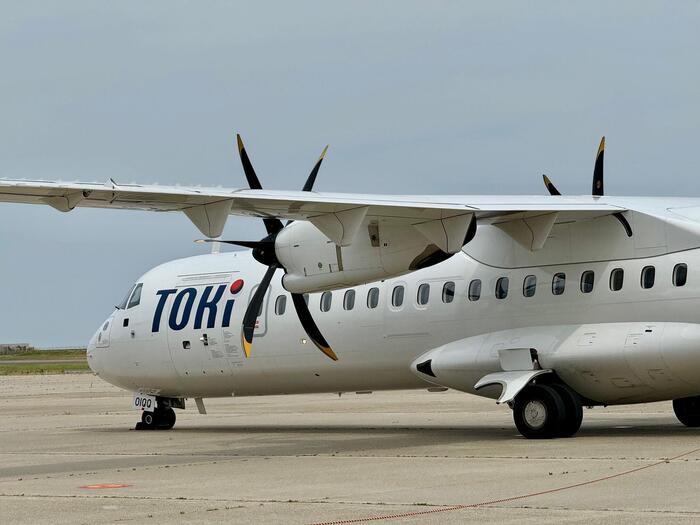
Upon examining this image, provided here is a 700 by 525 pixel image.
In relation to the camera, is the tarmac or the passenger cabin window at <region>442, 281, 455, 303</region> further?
the passenger cabin window at <region>442, 281, 455, 303</region>

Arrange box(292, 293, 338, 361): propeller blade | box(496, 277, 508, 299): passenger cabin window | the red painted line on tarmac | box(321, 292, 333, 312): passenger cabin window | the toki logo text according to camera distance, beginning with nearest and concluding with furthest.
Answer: the red painted line on tarmac < box(496, 277, 508, 299): passenger cabin window < box(292, 293, 338, 361): propeller blade < box(321, 292, 333, 312): passenger cabin window < the toki logo text

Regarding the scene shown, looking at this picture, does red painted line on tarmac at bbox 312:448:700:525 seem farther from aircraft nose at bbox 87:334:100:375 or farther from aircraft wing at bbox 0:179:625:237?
aircraft nose at bbox 87:334:100:375

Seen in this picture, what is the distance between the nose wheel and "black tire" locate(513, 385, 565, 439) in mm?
9571

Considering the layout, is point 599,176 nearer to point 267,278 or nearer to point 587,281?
point 587,281

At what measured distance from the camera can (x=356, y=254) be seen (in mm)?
17734

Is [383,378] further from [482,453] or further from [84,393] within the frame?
[84,393]

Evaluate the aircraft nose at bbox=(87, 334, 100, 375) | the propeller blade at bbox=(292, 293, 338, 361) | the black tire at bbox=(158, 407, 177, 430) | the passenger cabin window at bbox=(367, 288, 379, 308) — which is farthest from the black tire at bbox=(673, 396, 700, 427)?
the aircraft nose at bbox=(87, 334, 100, 375)

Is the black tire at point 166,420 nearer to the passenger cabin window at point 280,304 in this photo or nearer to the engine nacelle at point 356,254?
the passenger cabin window at point 280,304

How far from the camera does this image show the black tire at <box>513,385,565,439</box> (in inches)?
681

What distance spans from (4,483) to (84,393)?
3298 centimetres

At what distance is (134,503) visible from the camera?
37.6 ft

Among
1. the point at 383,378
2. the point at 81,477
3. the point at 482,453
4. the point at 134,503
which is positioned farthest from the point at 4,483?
the point at 383,378

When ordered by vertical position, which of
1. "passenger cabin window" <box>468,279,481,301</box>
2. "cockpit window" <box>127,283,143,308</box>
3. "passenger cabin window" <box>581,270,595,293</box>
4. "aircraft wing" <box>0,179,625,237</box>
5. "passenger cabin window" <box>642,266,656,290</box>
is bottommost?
"cockpit window" <box>127,283,143,308</box>

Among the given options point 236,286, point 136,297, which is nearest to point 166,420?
point 136,297
